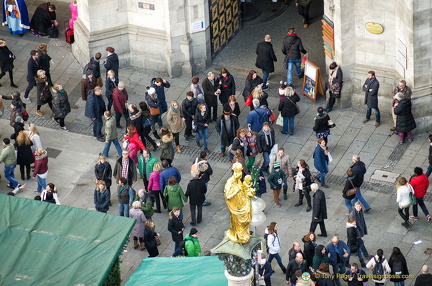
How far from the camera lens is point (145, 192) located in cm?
3030

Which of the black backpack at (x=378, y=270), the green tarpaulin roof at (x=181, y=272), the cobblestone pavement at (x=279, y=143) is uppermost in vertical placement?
the green tarpaulin roof at (x=181, y=272)

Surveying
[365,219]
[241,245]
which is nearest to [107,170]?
[365,219]

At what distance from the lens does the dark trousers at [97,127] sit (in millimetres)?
34969

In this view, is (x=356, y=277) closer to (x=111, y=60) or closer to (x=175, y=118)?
(x=175, y=118)

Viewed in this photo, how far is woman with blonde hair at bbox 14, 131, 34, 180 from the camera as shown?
32781 mm

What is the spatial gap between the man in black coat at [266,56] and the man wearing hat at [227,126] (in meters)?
3.74

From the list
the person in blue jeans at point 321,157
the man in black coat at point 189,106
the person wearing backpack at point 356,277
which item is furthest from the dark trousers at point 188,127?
the person wearing backpack at point 356,277

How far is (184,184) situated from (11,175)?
4.88m

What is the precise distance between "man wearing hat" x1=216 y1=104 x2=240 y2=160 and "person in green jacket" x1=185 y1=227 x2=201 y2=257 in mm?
5666

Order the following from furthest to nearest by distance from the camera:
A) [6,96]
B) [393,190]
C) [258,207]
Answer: [6,96] → [393,190] → [258,207]

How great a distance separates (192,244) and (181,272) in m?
2.34

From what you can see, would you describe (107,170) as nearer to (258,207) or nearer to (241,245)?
(258,207)

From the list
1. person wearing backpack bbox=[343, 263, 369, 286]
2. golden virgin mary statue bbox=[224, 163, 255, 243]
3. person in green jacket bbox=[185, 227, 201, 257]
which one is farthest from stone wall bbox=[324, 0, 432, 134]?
golden virgin mary statue bbox=[224, 163, 255, 243]

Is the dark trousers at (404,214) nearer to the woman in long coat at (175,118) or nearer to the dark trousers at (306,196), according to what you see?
the dark trousers at (306,196)
